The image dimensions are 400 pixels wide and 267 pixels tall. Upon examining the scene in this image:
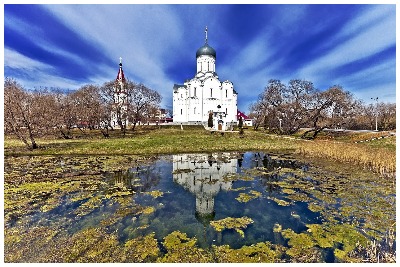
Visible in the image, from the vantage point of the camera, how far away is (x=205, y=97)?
2296 inches

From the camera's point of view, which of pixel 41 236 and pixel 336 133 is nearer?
pixel 41 236

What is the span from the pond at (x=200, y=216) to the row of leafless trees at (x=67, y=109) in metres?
10.7

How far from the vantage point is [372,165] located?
47.5ft

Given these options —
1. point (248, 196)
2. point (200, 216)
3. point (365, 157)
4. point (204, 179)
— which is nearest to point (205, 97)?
point (365, 157)

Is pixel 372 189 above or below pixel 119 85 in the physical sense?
below

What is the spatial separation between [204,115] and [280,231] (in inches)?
2051

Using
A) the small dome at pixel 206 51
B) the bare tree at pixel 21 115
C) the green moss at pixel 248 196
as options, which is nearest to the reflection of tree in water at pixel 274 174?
the green moss at pixel 248 196

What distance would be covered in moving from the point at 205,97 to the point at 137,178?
156 ft

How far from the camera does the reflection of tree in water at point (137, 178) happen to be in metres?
10.7

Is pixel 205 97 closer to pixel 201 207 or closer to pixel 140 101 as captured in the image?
pixel 140 101

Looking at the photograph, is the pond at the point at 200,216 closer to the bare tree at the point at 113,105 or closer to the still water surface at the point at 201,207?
the still water surface at the point at 201,207
